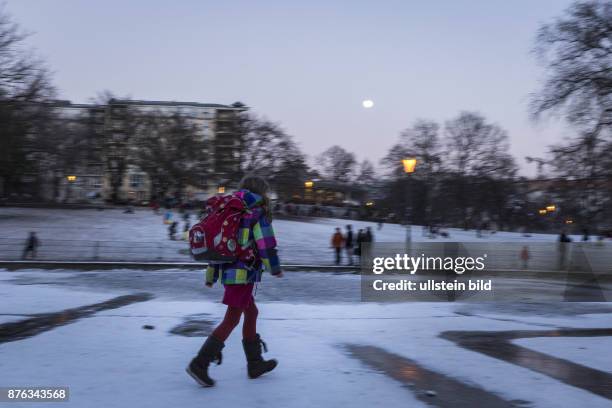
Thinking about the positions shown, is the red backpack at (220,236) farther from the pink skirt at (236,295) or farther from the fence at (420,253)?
the fence at (420,253)

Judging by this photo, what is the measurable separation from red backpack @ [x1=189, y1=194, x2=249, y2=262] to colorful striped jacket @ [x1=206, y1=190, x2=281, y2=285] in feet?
0.19

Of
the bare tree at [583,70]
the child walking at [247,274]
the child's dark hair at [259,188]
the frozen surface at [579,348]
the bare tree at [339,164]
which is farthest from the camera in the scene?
the bare tree at [339,164]

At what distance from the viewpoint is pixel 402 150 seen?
76875 mm

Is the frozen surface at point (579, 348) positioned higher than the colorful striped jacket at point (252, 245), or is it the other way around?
the colorful striped jacket at point (252, 245)

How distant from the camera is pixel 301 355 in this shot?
5.57 m

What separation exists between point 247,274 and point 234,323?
0.42m

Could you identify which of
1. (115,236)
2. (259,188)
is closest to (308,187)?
(115,236)

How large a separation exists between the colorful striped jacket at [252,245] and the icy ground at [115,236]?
63.3 feet

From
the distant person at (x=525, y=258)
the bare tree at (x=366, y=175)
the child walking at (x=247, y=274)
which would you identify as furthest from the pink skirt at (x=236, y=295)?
the bare tree at (x=366, y=175)

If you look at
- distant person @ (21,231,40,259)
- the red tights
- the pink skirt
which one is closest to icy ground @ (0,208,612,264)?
distant person @ (21,231,40,259)

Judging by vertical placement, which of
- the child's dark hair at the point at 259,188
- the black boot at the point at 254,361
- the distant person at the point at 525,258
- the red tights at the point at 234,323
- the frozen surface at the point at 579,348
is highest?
the child's dark hair at the point at 259,188

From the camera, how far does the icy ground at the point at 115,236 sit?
22672mm

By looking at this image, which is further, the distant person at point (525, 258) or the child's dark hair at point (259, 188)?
the distant person at point (525, 258)

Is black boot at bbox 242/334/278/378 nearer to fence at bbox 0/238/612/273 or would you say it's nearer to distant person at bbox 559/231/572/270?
fence at bbox 0/238/612/273
